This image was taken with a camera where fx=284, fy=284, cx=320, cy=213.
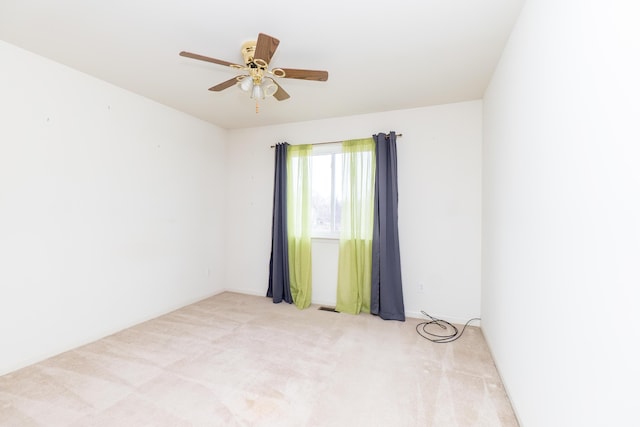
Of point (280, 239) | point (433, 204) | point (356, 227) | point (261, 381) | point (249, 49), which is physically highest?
point (249, 49)

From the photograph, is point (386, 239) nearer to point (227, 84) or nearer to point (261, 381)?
point (261, 381)

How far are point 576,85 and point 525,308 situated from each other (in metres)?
1.21

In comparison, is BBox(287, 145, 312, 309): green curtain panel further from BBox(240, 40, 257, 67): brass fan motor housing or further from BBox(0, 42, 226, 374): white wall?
BBox(240, 40, 257, 67): brass fan motor housing

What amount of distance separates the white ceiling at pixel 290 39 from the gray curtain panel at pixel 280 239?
45.8 inches

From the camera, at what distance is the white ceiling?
1.79 metres

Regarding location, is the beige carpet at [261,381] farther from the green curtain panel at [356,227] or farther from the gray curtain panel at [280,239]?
the gray curtain panel at [280,239]

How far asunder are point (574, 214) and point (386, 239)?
2.33 metres

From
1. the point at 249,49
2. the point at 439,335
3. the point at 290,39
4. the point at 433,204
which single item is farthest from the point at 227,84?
the point at 439,335

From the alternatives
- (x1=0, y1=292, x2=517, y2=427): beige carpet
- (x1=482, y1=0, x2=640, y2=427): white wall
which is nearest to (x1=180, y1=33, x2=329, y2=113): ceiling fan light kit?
(x1=482, y1=0, x2=640, y2=427): white wall

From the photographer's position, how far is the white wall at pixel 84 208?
222 cm

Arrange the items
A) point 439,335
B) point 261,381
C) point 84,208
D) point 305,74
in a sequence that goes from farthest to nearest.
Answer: point 439,335 < point 84,208 < point 261,381 < point 305,74

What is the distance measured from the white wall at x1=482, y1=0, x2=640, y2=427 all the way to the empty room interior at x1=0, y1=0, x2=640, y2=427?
11 millimetres

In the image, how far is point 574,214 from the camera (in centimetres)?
111

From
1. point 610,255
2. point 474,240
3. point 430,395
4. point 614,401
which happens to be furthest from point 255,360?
point 474,240
